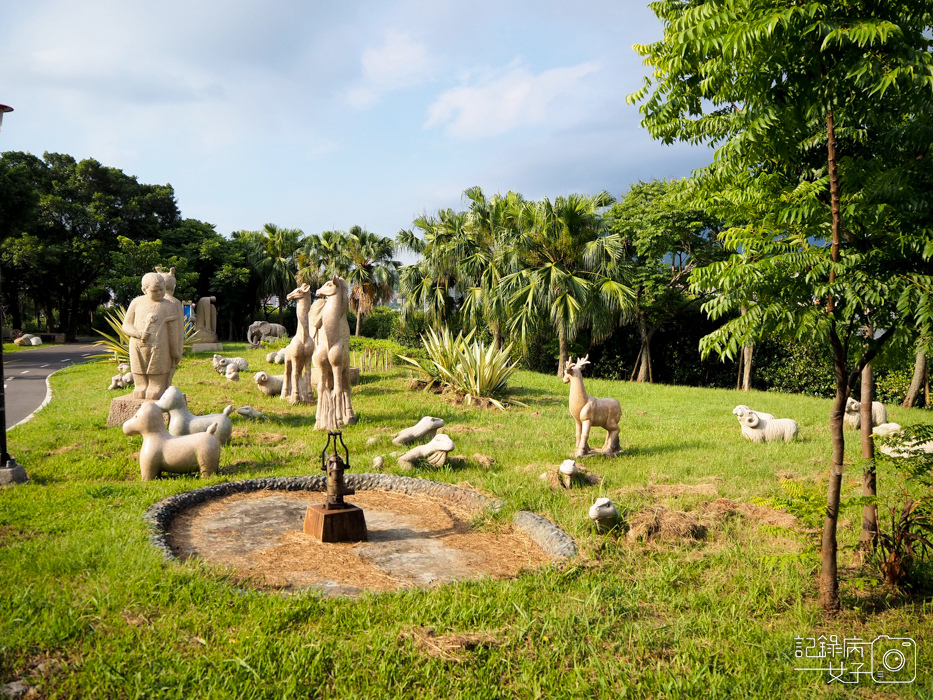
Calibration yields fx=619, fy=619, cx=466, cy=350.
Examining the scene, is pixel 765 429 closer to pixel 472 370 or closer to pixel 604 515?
pixel 604 515

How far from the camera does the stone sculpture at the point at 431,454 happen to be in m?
7.10

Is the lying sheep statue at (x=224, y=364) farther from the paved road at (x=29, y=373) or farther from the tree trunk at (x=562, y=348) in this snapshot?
the tree trunk at (x=562, y=348)

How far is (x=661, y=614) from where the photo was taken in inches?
148

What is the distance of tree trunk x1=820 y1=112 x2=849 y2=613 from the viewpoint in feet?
11.2

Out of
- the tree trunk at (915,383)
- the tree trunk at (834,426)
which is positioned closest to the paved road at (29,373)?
the tree trunk at (834,426)

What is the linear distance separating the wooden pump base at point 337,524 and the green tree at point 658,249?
48.3 feet

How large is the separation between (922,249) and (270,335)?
27.6 m

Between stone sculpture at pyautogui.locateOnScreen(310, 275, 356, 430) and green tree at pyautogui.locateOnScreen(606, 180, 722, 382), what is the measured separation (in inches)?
441

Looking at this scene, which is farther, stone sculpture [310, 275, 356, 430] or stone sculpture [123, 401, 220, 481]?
stone sculpture [310, 275, 356, 430]

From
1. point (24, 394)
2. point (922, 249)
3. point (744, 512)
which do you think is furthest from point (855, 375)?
point (24, 394)

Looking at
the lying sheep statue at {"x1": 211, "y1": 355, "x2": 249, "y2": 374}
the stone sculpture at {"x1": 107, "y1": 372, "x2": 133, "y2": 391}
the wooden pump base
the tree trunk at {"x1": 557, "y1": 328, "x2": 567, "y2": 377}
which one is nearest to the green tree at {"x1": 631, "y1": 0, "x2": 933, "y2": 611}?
the wooden pump base

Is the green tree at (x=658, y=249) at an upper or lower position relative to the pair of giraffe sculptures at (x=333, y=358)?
upper

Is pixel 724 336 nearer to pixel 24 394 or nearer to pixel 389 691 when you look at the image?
pixel 389 691

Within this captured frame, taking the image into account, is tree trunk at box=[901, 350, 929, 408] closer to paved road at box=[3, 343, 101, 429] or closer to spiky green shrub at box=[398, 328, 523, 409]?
spiky green shrub at box=[398, 328, 523, 409]
